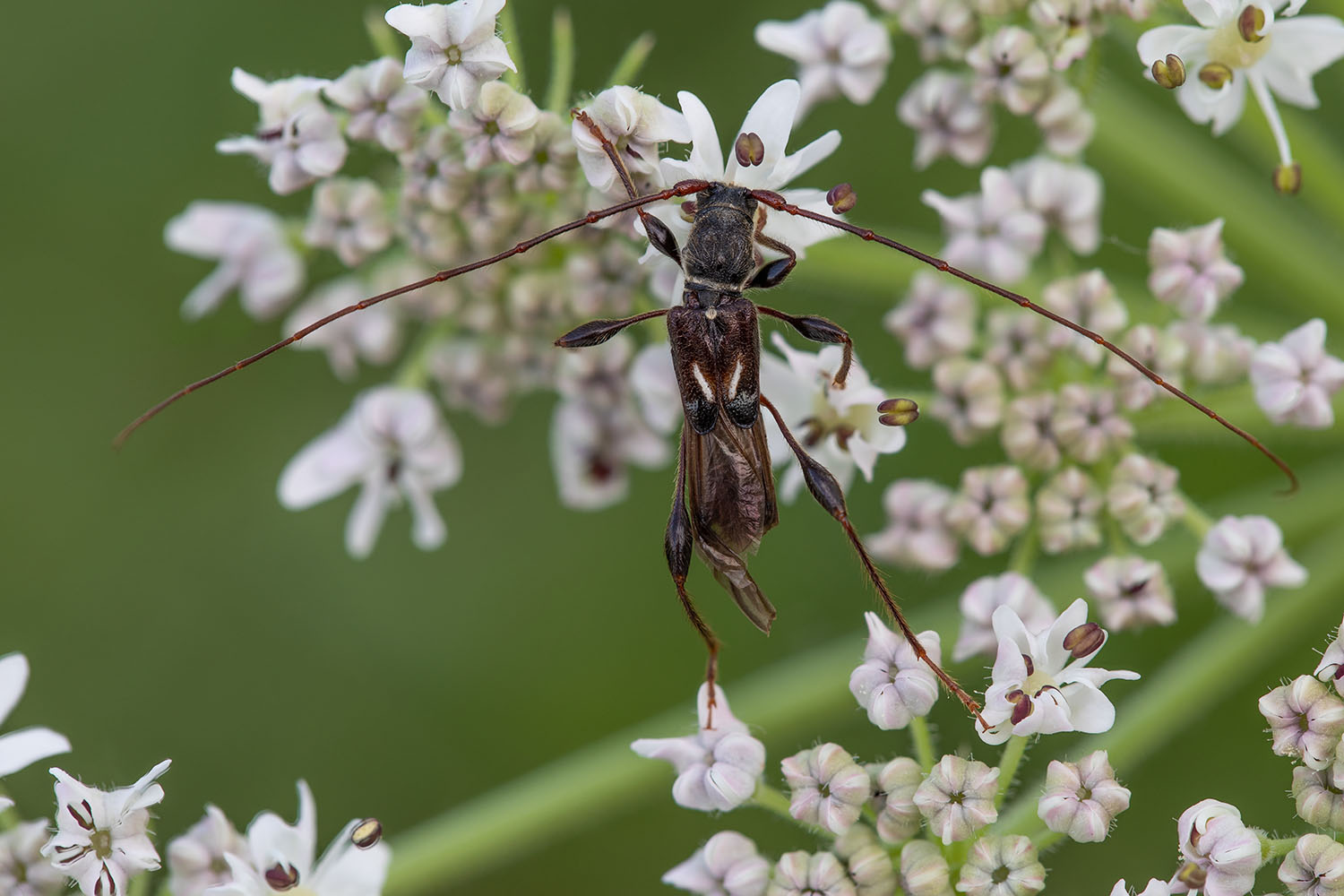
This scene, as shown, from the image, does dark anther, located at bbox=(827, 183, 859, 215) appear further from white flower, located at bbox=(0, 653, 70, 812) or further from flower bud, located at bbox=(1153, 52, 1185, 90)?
white flower, located at bbox=(0, 653, 70, 812)

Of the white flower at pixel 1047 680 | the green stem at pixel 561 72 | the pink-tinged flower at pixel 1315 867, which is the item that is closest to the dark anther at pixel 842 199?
the green stem at pixel 561 72

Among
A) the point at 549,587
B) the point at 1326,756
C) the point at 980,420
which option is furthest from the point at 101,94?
the point at 1326,756

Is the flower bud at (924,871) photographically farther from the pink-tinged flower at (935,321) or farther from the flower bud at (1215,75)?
the flower bud at (1215,75)

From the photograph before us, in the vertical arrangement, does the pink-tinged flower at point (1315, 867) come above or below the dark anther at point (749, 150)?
below

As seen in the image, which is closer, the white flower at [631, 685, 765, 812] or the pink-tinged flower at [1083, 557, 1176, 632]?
the white flower at [631, 685, 765, 812]

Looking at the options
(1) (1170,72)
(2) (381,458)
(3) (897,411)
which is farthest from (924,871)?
(2) (381,458)

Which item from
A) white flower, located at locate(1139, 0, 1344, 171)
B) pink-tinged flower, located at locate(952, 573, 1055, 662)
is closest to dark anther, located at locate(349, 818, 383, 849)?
pink-tinged flower, located at locate(952, 573, 1055, 662)

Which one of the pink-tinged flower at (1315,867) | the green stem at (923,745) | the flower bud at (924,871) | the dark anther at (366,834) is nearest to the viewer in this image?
the pink-tinged flower at (1315,867)
